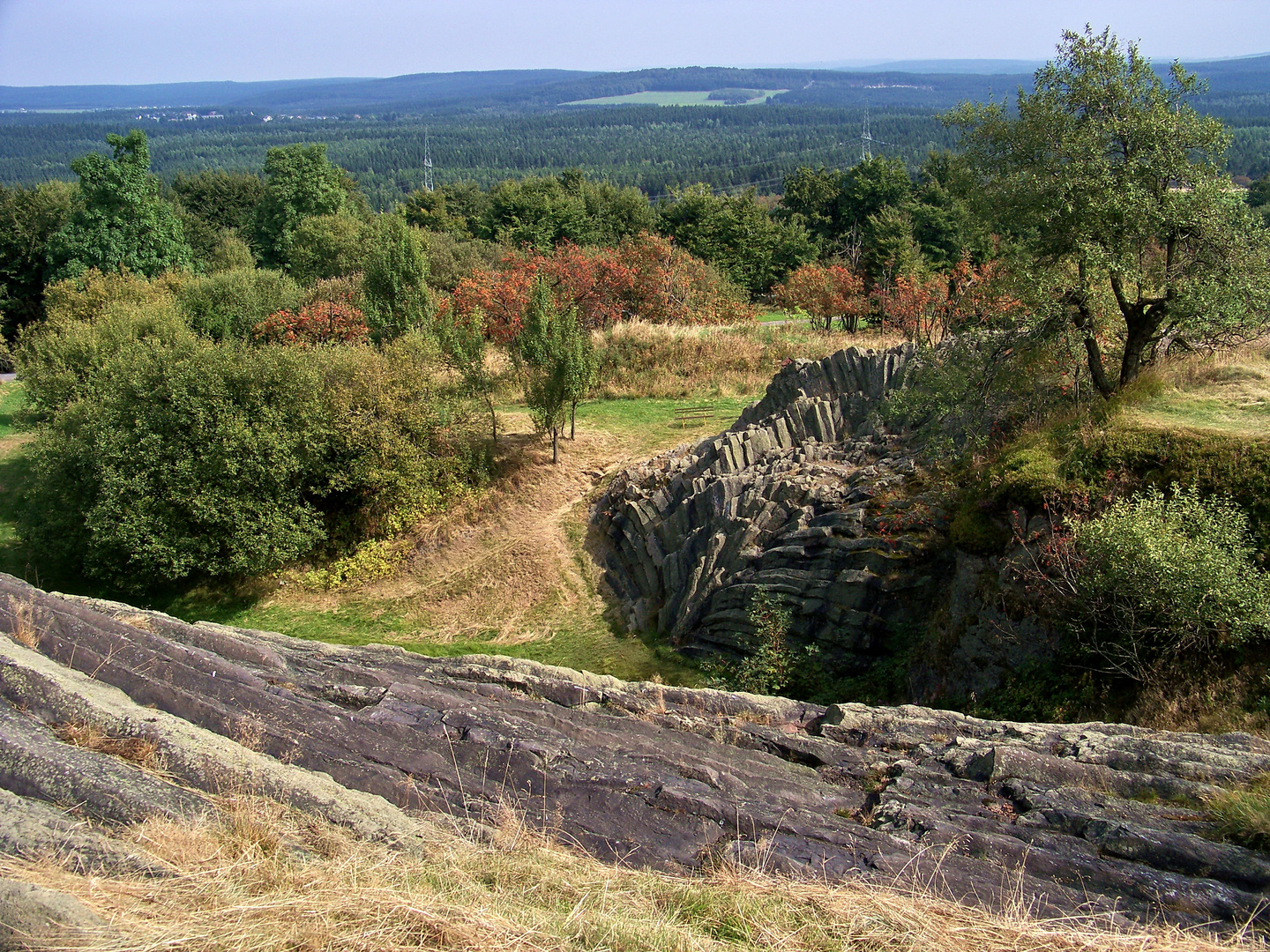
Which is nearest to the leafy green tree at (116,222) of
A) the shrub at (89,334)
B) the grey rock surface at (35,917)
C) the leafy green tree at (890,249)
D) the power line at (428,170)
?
the shrub at (89,334)

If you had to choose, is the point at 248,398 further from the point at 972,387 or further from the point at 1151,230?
the point at 1151,230

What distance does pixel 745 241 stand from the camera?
49719 mm

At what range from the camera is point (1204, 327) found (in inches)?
391

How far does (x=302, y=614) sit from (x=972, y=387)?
12717mm

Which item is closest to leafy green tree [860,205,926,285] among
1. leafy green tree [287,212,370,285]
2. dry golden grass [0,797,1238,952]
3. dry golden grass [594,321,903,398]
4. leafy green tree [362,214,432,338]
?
dry golden grass [594,321,903,398]

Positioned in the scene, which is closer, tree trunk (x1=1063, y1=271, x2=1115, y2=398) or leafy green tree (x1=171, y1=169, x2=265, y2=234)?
tree trunk (x1=1063, y1=271, x2=1115, y2=398)

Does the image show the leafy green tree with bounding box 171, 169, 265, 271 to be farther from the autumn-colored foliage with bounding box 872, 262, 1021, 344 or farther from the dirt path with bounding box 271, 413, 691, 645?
the dirt path with bounding box 271, 413, 691, 645

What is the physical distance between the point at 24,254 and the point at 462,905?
51.8 m

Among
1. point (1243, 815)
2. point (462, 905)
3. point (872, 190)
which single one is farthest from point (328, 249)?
point (1243, 815)

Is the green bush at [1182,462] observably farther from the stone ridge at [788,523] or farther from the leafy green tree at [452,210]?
the leafy green tree at [452,210]

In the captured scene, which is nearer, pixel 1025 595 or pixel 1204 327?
pixel 1025 595

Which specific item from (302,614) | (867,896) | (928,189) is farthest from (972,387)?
(928,189)

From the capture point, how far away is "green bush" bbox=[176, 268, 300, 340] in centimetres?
2773

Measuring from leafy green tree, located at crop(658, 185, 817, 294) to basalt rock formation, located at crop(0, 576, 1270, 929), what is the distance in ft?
143
